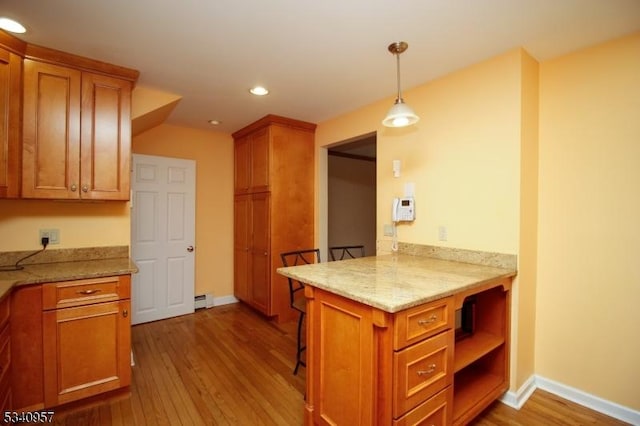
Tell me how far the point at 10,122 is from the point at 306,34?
6.73ft

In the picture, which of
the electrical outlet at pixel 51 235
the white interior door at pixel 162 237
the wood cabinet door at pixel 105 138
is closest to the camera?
the wood cabinet door at pixel 105 138

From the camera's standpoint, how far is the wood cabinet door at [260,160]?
355 cm

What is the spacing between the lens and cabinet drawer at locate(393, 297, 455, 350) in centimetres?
132

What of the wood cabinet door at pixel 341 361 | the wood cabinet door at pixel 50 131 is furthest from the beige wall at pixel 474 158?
the wood cabinet door at pixel 50 131

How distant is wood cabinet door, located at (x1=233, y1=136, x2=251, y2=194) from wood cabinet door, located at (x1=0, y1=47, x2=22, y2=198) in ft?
7.26

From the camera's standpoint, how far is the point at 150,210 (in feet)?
11.7

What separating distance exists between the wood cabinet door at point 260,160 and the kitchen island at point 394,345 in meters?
1.88

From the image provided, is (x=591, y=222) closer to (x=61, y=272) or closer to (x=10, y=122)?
(x=61, y=272)

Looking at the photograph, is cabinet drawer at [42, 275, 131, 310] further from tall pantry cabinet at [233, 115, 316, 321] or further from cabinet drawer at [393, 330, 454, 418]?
cabinet drawer at [393, 330, 454, 418]

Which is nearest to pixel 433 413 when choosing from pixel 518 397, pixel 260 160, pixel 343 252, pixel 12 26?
pixel 518 397

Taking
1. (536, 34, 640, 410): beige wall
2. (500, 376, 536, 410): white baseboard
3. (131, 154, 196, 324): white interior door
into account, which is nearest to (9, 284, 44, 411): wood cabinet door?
(131, 154, 196, 324): white interior door

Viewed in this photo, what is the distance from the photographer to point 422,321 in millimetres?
1420

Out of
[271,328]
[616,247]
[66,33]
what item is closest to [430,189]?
[616,247]

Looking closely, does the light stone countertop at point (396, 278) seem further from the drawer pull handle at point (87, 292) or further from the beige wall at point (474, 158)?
the drawer pull handle at point (87, 292)
